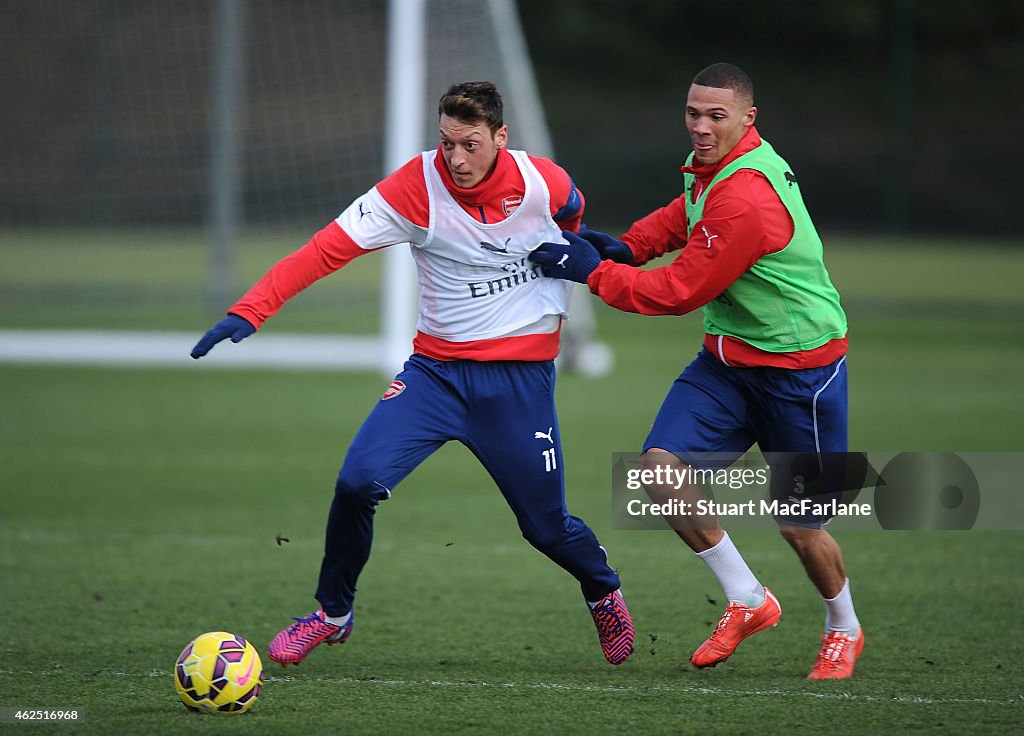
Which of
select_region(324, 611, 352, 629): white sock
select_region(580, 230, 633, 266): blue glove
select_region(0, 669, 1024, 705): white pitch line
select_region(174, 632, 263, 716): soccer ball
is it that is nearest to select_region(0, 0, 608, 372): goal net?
select_region(580, 230, 633, 266): blue glove

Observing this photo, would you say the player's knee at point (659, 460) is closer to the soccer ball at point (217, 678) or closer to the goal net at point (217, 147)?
the soccer ball at point (217, 678)

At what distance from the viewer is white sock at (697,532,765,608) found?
5.24 metres

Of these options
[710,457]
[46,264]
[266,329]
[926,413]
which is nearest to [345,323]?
[266,329]

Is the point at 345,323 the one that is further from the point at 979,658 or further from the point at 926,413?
the point at 979,658

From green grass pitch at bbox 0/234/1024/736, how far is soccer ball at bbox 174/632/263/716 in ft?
0.22

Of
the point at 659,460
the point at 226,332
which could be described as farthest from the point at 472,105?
the point at 659,460

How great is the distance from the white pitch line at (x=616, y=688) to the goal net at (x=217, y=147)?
7.39 m

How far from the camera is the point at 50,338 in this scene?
13.4 meters

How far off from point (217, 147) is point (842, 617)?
12.6 metres

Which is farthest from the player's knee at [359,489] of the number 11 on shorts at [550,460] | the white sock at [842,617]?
the white sock at [842,617]

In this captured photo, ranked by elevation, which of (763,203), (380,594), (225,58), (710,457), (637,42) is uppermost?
(637,42)

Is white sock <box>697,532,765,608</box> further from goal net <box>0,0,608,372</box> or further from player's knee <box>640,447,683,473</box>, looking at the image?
goal net <box>0,0,608,372</box>

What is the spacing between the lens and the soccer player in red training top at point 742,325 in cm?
496

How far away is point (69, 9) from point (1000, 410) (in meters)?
10.8
